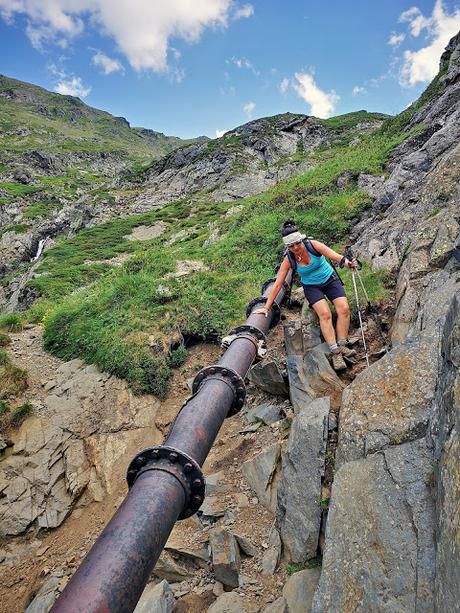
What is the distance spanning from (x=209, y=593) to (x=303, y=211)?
18.1 m

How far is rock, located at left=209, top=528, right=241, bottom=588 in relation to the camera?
5.54m

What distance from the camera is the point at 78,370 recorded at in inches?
468

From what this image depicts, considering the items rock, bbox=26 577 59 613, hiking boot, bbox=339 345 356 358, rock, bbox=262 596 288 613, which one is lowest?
rock, bbox=26 577 59 613

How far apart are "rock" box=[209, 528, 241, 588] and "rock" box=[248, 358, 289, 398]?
3.46 m

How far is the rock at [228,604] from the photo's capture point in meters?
5.09

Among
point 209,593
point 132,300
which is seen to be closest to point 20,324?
point 132,300

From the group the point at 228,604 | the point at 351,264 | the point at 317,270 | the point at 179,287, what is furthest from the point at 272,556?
the point at 179,287

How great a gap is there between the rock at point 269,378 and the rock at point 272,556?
3.47m

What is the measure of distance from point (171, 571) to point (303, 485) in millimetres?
2619

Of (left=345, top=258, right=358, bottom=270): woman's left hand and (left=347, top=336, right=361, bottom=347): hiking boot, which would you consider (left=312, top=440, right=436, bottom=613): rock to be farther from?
(left=345, top=258, right=358, bottom=270): woman's left hand

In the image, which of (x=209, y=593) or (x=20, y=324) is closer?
(x=209, y=593)

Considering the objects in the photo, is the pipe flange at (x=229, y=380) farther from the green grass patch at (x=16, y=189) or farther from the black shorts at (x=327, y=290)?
the green grass patch at (x=16, y=189)

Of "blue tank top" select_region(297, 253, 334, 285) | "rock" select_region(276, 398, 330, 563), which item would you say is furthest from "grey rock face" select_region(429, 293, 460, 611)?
"blue tank top" select_region(297, 253, 334, 285)

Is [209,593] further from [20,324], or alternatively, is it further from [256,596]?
[20,324]
